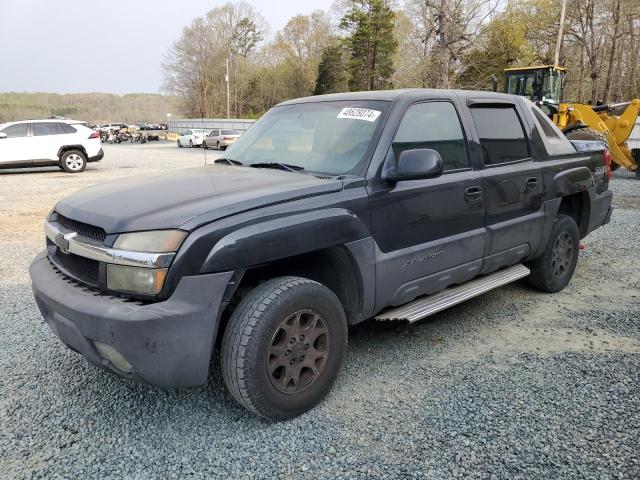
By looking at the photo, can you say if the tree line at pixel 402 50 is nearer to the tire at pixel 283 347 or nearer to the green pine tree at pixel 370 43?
the green pine tree at pixel 370 43

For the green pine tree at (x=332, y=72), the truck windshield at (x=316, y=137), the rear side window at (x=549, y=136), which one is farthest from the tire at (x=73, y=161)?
the green pine tree at (x=332, y=72)

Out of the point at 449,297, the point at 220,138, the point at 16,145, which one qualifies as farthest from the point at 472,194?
the point at 220,138

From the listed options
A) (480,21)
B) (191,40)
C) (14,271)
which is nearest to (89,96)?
(191,40)

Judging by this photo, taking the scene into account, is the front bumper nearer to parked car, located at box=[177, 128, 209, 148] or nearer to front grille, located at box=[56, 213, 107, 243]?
front grille, located at box=[56, 213, 107, 243]

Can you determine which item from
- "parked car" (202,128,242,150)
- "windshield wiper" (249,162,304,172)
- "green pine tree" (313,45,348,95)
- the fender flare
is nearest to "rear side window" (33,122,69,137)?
"parked car" (202,128,242,150)

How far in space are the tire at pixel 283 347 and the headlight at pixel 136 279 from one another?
0.43 meters

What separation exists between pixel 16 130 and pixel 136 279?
51.9 feet

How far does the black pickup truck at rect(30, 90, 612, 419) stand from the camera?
2.33 m

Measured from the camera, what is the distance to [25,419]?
107 inches

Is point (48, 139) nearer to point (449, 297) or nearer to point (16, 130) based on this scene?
point (16, 130)

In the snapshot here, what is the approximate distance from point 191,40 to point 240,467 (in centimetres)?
6604

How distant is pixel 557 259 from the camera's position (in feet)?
15.3

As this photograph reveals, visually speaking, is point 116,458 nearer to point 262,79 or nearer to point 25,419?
point 25,419

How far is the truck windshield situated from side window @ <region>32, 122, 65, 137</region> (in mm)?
14393
